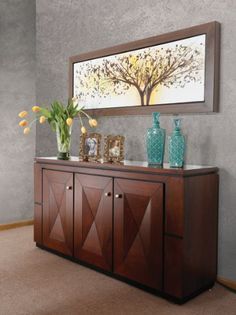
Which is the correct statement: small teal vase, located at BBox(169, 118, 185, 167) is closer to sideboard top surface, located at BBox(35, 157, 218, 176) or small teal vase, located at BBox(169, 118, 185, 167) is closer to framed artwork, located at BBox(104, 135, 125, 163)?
sideboard top surface, located at BBox(35, 157, 218, 176)

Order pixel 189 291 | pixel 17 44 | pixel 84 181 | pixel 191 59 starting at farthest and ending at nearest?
pixel 17 44 < pixel 84 181 < pixel 191 59 < pixel 189 291

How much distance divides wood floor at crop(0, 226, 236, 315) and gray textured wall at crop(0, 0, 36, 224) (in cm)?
112

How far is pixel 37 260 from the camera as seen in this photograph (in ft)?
8.40

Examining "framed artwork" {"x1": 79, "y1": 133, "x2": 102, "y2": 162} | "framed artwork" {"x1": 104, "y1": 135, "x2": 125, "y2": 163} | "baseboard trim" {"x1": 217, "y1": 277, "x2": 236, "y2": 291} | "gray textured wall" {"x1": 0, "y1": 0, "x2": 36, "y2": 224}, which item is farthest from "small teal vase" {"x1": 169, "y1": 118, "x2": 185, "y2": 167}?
"gray textured wall" {"x1": 0, "y1": 0, "x2": 36, "y2": 224}

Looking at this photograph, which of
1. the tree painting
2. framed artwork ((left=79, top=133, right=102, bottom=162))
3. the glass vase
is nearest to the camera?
the tree painting

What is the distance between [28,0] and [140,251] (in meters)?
2.66

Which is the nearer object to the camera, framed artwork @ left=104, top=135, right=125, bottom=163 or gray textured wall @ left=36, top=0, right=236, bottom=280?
gray textured wall @ left=36, top=0, right=236, bottom=280

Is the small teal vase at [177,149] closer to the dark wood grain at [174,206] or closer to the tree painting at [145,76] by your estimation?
the dark wood grain at [174,206]

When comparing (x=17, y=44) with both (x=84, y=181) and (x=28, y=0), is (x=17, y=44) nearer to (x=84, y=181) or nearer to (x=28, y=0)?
(x=28, y=0)

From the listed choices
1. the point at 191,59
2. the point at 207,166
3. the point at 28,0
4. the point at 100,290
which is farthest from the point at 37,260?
the point at 28,0

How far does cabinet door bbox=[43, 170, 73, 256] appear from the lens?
2.51 metres

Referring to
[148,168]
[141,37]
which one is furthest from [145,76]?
[148,168]

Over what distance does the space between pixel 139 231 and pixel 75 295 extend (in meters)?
0.48

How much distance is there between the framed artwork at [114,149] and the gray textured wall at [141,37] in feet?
0.78
